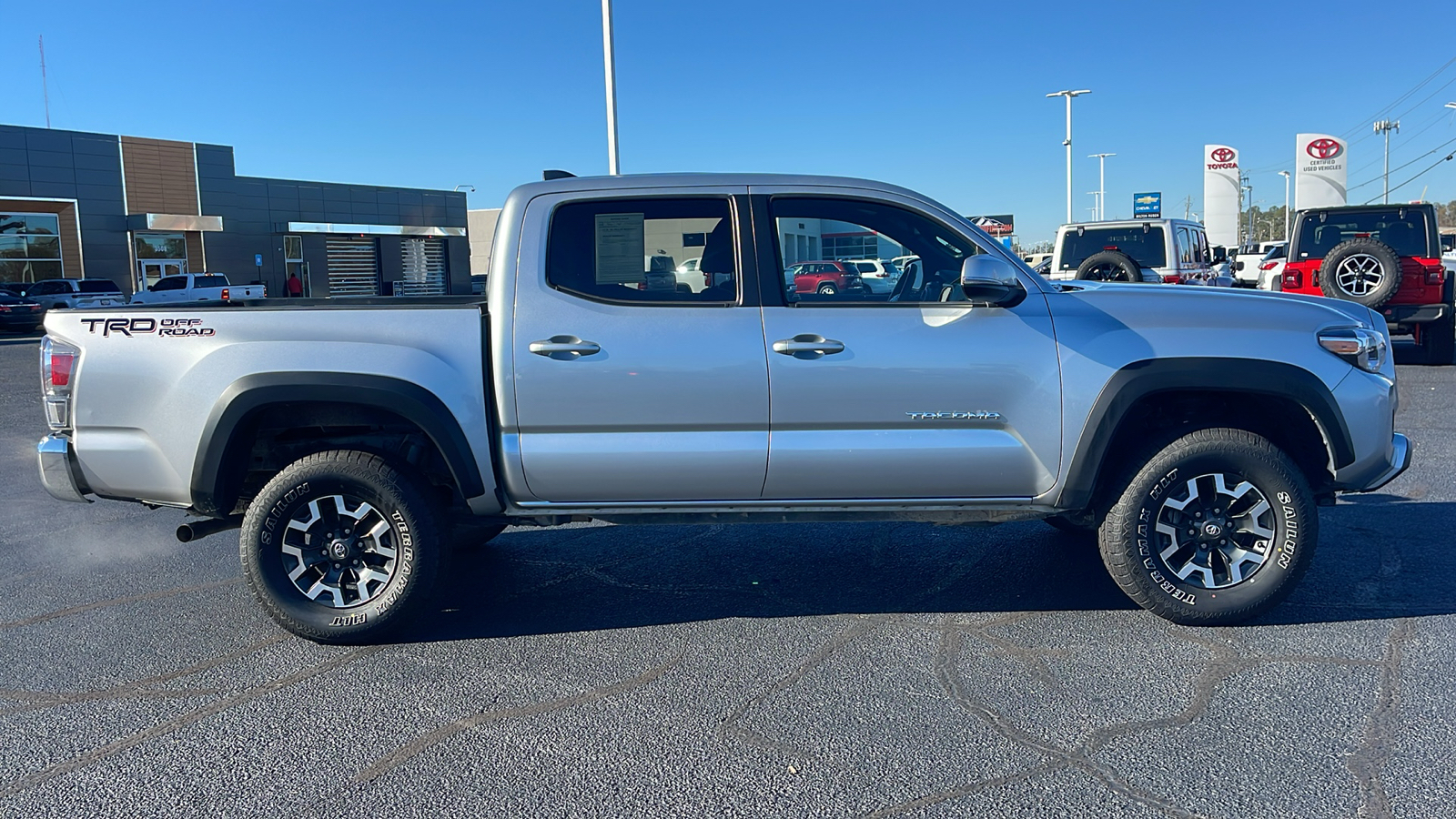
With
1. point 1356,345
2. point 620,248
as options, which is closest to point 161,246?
point 620,248

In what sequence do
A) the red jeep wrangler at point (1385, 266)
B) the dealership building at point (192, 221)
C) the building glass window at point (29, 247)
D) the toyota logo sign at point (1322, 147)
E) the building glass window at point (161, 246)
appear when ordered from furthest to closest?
the building glass window at point (161, 246)
the toyota logo sign at point (1322, 147)
the dealership building at point (192, 221)
the building glass window at point (29, 247)
the red jeep wrangler at point (1385, 266)

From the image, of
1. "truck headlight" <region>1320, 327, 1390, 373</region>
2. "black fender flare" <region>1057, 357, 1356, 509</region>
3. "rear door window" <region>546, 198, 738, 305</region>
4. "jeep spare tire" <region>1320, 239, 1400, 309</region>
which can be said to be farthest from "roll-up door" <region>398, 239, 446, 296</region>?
"truck headlight" <region>1320, 327, 1390, 373</region>

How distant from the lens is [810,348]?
4.19 metres

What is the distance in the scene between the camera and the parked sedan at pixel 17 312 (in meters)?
29.3

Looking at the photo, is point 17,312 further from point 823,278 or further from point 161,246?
point 823,278

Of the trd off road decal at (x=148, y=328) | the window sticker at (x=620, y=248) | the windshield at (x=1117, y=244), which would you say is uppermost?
the windshield at (x=1117, y=244)

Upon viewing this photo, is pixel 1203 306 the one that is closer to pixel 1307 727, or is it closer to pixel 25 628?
pixel 1307 727

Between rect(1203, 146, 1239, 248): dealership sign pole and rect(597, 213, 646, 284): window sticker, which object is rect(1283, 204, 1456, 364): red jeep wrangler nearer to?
rect(597, 213, 646, 284): window sticker

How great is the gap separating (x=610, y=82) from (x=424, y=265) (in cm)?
3678

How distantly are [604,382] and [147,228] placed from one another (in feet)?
133

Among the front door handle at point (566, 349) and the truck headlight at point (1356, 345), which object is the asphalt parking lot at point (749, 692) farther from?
the front door handle at point (566, 349)

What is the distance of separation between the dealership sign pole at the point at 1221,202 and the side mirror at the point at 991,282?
43240mm

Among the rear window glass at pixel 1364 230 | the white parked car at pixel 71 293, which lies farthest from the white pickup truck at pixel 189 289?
the rear window glass at pixel 1364 230

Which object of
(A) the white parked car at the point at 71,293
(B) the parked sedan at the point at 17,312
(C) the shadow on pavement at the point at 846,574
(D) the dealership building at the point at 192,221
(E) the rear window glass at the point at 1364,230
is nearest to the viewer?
(C) the shadow on pavement at the point at 846,574
